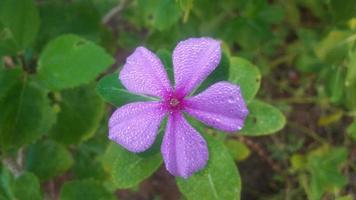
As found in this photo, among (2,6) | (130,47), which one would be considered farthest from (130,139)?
(130,47)

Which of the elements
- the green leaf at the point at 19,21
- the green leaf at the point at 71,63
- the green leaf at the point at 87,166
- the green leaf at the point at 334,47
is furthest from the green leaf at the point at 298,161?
the green leaf at the point at 19,21

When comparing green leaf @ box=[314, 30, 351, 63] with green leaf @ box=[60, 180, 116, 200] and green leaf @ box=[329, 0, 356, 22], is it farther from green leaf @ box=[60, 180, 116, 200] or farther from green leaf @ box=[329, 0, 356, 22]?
green leaf @ box=[60, 180, 116, 200]

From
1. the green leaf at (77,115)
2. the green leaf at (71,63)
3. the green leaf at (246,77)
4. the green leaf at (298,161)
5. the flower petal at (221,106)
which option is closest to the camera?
the flower petal at (221,106)

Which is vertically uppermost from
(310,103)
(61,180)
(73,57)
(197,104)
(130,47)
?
(197,104)

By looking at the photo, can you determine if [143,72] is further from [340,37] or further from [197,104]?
[340,37]

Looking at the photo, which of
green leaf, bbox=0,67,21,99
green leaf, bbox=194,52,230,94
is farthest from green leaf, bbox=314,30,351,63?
green leaf, bbox=0,67,21,99

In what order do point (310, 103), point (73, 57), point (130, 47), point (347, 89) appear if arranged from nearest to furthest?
point (73, 57), point (347, 89), point (130, 47), point (310, 103)

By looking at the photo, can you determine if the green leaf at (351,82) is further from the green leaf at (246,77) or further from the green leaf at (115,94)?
Answer: the green leaf at (115,94)

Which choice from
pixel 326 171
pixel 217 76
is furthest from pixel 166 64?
pixel 326 171
